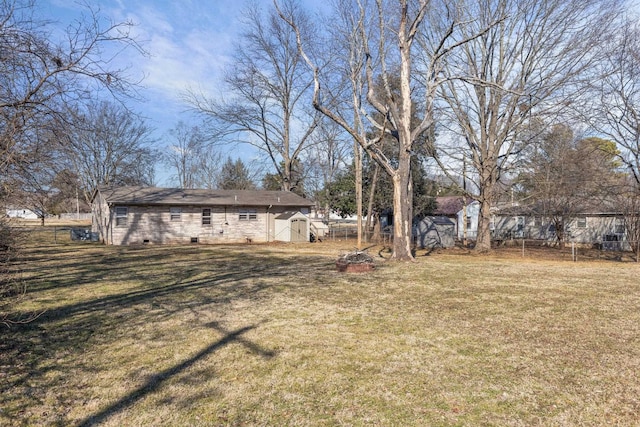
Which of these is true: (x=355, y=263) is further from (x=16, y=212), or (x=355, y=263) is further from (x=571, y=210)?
(x=571, y=210)

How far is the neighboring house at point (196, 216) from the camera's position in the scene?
21969mm

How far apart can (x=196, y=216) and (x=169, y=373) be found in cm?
2029

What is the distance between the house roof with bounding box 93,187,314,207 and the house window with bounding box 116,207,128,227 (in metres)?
0.61

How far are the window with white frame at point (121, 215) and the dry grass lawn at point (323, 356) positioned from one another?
13.6 m

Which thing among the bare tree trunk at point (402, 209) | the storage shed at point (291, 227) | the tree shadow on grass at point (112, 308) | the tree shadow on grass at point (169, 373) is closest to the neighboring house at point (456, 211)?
the storage shed at point (291, 227)

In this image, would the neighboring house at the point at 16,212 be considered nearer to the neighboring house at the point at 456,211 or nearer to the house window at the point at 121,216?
the house window at the point at 121,216

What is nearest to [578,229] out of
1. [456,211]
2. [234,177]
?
[456,211]

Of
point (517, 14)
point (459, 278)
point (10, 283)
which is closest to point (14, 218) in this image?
point (10, 283)

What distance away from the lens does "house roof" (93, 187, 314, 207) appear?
22.2 meters

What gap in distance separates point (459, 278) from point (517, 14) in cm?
1496

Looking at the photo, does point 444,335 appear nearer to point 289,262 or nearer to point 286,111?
point 289,262

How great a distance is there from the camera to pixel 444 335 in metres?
5.48

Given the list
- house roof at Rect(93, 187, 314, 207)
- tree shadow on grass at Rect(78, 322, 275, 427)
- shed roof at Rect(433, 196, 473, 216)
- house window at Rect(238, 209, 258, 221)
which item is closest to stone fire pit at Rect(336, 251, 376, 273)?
tree shadow on grass at Rect(78, 322, 275, 427)

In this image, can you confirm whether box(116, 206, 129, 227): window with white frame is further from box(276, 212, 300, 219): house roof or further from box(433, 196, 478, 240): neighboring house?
box(433, 196, 478, 240): neighboring house
